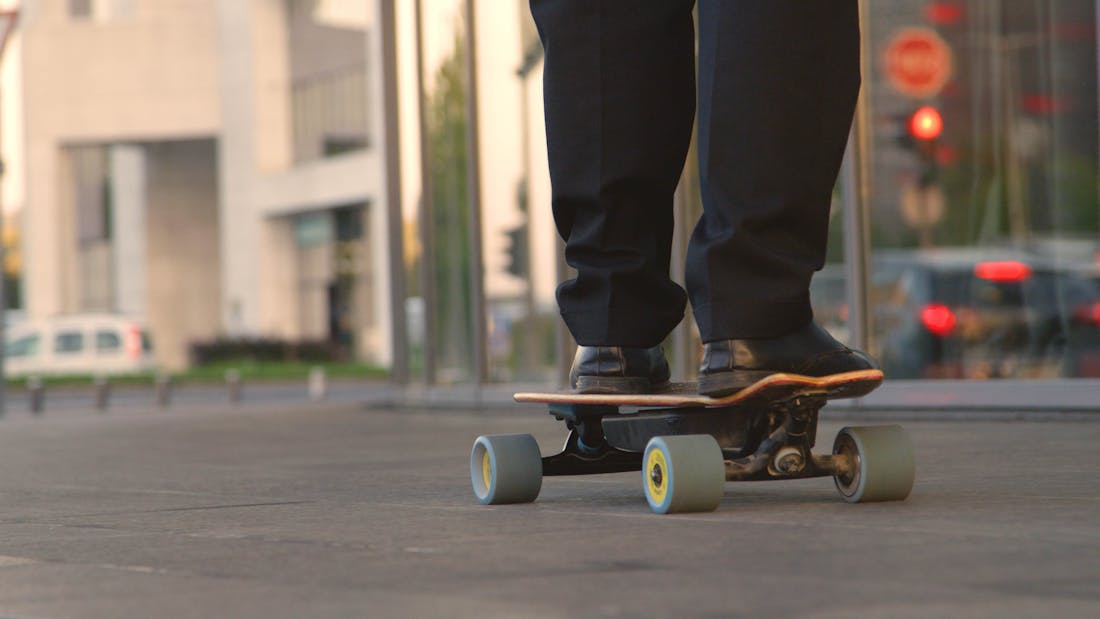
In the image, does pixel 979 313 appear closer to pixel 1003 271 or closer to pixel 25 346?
pixel 1003 271

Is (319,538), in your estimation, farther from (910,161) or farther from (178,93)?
(178,93)

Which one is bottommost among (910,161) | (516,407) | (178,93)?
(516,407)

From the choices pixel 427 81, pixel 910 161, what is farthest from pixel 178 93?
pixel 910 161

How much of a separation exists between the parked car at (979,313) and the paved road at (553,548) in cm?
483

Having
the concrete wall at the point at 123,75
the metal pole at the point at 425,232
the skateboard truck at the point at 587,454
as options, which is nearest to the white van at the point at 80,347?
the concrete wall at the point at 123,75

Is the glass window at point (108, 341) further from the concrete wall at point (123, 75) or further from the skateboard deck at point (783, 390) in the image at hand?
the skateboard deck at point (783, 390)

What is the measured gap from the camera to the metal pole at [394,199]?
13211 mm

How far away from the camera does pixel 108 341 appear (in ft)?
125

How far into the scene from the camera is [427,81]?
13086 millimetres

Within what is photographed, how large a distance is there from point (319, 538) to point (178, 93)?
47487mm

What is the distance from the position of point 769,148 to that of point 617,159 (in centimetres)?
39

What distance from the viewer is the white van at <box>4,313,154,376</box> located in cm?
3753

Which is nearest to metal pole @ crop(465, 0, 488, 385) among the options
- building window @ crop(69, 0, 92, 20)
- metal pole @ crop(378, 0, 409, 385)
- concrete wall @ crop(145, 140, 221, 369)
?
metal pole @ crop(378, 0, 409, 385)

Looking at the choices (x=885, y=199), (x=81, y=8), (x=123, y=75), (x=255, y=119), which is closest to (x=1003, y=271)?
(x=885, y=199)
